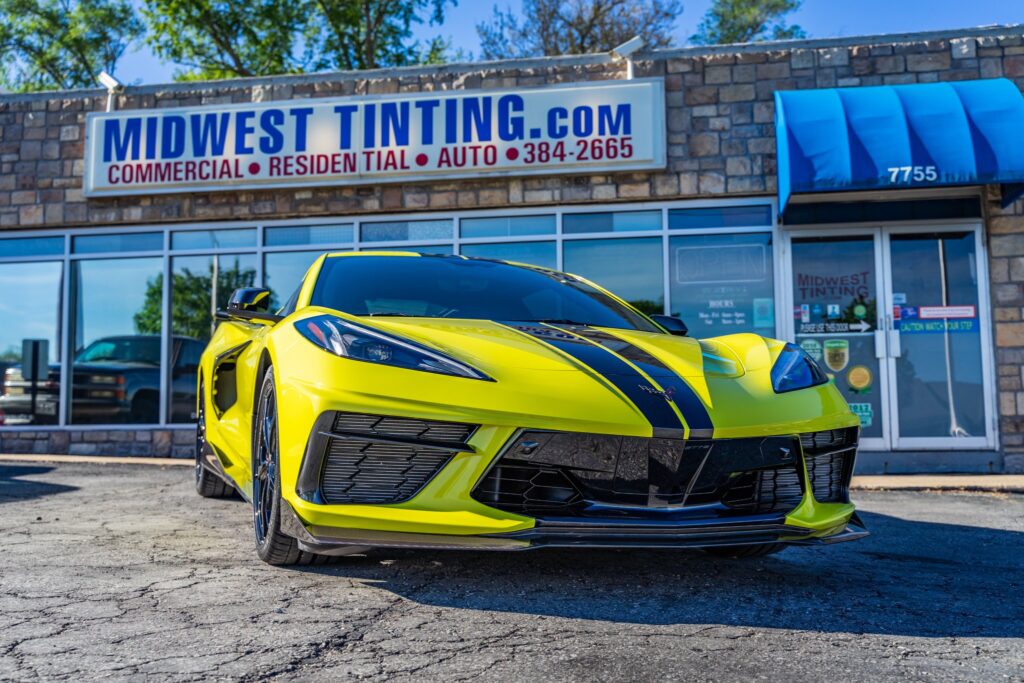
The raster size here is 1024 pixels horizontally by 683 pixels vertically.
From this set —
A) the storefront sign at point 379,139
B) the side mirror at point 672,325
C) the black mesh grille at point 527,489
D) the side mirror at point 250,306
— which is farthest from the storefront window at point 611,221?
the black mesh grille at point 527,489

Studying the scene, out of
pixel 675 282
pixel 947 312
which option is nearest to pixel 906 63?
pixel 947 312

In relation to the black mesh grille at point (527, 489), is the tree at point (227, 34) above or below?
above

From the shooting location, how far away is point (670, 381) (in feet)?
10.3

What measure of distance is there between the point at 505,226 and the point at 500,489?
7.43 m

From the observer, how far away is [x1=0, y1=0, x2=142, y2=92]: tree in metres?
26.7

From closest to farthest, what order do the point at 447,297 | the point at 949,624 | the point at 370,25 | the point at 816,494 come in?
the point at 949,624, the point at 816,494, the point at 447,297, the point at 370,25

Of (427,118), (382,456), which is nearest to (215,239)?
(427,118)

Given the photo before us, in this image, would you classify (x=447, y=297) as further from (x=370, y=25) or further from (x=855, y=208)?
(x=370, y=25)

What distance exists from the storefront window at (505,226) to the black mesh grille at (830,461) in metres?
6.83

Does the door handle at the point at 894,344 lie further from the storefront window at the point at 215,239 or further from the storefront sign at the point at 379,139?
the storefront window at the point at 215,239

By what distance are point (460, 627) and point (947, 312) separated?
318 inches

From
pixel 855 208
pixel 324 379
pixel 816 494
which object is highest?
pixel 855 208

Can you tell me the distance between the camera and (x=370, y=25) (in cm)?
2516

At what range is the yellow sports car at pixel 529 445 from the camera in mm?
2846
